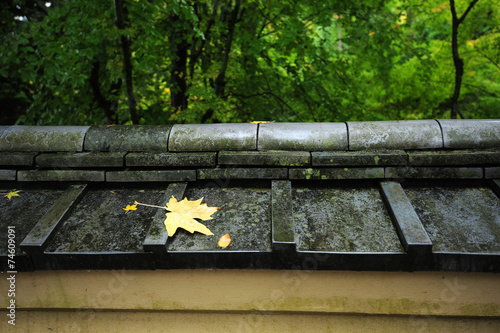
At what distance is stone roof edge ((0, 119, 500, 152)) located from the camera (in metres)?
2.19

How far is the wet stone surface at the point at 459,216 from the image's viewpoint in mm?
1718

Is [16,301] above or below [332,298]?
below

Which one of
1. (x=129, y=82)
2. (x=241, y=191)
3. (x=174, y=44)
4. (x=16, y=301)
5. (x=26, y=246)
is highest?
(x=174, y=44)

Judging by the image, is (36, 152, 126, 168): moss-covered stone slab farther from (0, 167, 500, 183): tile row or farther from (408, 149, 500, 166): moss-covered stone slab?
(408, 149, 500, 166): moss-covered stone slab


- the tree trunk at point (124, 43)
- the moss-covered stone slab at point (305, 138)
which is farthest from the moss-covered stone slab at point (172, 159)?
the tree trunk at point (124, 43)

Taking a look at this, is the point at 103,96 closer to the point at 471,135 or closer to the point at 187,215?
the point at 187,215

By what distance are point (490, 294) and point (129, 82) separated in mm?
4072

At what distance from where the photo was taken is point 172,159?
219cm

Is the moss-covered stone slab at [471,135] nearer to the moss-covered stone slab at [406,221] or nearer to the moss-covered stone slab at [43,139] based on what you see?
the moss-covered stone slab at [406,221]

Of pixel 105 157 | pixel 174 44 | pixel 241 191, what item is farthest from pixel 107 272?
pixel 174 44

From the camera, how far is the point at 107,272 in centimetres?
194

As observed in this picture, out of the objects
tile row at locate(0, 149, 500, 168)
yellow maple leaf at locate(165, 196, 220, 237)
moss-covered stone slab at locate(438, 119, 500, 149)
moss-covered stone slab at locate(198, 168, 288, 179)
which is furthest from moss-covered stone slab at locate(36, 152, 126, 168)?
moss-covered stone slab at locate(438, 119, 500, 149)

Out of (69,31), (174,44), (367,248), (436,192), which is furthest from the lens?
(174,44)

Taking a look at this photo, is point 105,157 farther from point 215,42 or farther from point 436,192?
point 215,42
